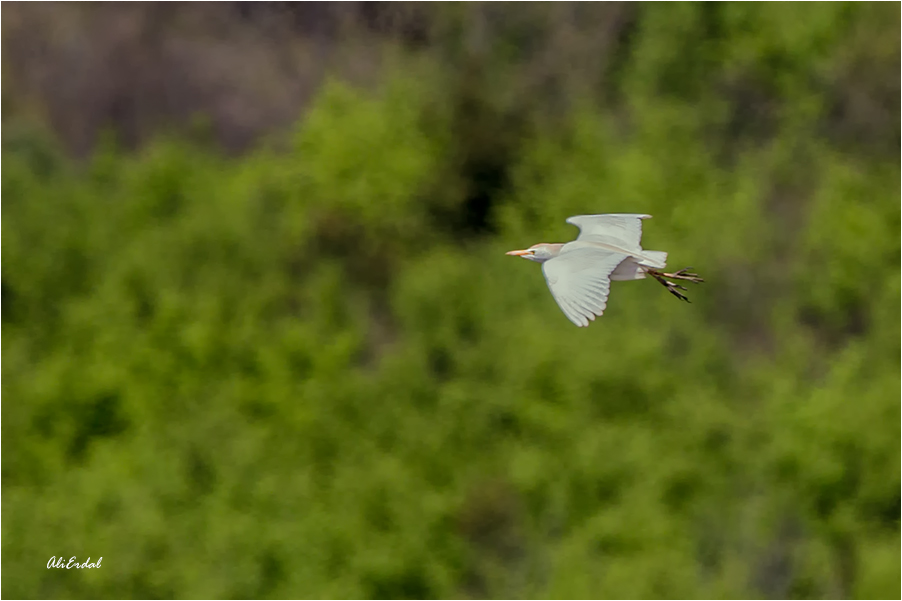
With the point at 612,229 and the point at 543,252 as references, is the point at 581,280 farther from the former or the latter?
the point at 543,252

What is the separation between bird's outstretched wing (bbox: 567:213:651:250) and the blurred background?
1031cm

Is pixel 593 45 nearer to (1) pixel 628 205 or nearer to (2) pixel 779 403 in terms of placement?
(1) pixel 628 205

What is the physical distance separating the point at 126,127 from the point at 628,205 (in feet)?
36.7

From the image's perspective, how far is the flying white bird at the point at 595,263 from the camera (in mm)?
6047

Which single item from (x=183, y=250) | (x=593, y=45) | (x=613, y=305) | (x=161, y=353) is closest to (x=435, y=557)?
(x=613, y=305)

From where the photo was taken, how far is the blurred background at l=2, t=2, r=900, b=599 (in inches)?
749

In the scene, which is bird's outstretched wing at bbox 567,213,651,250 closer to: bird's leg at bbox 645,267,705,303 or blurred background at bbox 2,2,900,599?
bird's leg at bbox 645,267,705,303

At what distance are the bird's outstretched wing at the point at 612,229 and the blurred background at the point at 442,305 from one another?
10.3 m

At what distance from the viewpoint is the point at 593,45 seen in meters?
26.1

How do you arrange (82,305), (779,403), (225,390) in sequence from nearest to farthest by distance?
(779,403) < (225,390) < (82,305)
